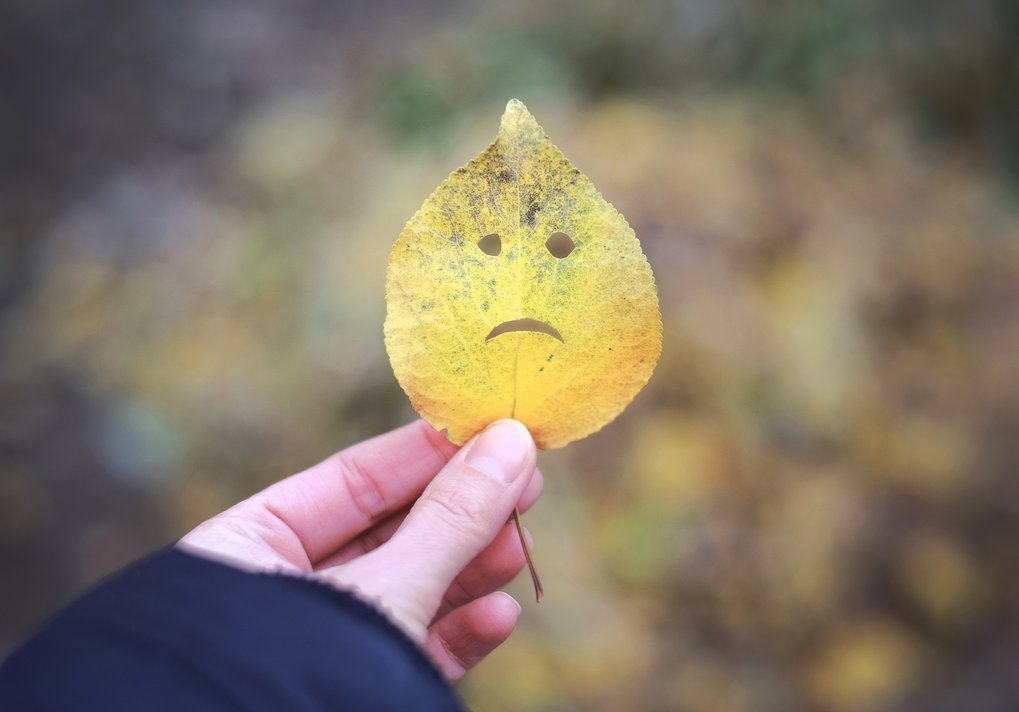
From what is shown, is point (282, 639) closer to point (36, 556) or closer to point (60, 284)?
point (36, 556)

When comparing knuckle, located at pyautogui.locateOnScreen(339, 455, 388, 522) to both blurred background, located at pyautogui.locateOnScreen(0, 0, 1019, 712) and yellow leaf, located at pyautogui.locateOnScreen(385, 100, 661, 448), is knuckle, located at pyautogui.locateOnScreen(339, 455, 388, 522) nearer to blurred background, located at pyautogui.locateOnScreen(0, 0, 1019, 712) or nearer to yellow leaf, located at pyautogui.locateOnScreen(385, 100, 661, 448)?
yellow leaf, located at pyautogui.locateOnScreen(385, 100, 661, 448)

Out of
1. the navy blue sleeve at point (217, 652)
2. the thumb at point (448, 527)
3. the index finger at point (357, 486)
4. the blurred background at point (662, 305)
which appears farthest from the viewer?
the blurred background at point (662, 305)

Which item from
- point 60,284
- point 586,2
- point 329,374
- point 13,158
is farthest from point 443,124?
point 13,158

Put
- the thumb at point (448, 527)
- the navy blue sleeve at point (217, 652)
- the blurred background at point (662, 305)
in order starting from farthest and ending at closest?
the blurred background at point (662, 305) → the thumb at point (448, 527) → the navy blue sleeve at point (217, 652)

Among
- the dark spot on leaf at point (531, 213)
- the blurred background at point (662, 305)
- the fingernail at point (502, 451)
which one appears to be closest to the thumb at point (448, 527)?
the fingernail at point (502, 451)

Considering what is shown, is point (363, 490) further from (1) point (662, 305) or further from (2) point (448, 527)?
(1) point (662, 305)

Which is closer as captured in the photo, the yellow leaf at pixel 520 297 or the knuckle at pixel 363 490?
the yellow leaf at pixel 520 297

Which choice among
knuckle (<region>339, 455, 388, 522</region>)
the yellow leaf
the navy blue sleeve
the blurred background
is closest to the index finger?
knuckle (<region>339, 455, 388, 522</region>)

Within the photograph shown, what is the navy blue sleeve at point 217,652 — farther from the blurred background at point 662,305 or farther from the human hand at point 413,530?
the blurred background at point 662,305
